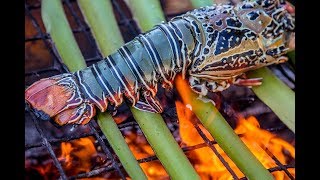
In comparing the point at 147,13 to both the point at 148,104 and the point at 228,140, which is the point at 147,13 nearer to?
the point at 148,104

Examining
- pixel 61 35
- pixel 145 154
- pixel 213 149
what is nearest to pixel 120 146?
pixel 145 154

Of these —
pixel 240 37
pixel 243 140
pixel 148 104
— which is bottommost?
pixel 243 140

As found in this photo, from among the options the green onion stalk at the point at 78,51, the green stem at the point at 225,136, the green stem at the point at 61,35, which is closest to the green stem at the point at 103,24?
the green onion stalk at the point at 78,51

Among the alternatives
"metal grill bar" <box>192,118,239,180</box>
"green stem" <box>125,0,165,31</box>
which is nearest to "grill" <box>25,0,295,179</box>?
"metal grill bar" <box>192,118,239,180</box>

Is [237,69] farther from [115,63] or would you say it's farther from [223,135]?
[115,63]

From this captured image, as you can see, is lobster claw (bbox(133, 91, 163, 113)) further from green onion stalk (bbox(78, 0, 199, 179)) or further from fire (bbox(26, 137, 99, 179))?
fire (bbox(26, 137, 99, 179))

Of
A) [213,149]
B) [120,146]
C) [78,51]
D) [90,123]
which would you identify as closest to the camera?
[120,146]

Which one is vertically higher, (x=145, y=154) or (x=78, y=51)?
(x=78, y=51)
